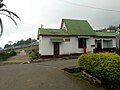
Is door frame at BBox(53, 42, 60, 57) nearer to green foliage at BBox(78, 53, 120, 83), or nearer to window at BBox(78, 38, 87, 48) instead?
window at BBox(78, 38, 87, 48)

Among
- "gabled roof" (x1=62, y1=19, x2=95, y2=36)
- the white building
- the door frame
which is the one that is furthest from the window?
the door frame

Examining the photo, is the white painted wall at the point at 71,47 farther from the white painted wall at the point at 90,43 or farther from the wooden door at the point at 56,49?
the white painted wall at the point at 90,43

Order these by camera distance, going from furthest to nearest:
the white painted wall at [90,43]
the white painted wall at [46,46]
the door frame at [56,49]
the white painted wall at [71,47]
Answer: the white painted wall at [90,43]
the white painted wall at [71,47]
the door frame at [56,49]
the white painted wall at [46,46]

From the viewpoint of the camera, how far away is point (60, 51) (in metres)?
30.5

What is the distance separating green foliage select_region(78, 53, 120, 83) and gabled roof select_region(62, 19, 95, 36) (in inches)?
769

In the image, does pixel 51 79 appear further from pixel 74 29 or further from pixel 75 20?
pixel 75 20

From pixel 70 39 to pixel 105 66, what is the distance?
20.9m

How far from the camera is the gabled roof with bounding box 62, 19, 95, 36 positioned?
105 ft

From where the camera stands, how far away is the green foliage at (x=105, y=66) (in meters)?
10.1

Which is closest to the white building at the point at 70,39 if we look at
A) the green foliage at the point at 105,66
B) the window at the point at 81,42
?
the window at the point at 81,42

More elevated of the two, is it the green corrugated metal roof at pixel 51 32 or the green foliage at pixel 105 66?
the green corrugated metal roof at pixel 51 32

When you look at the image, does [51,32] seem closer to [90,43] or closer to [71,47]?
[71,47]

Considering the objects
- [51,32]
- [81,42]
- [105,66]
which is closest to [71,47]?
[81,42]

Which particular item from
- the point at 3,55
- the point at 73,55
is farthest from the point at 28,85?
the point at 3,55
